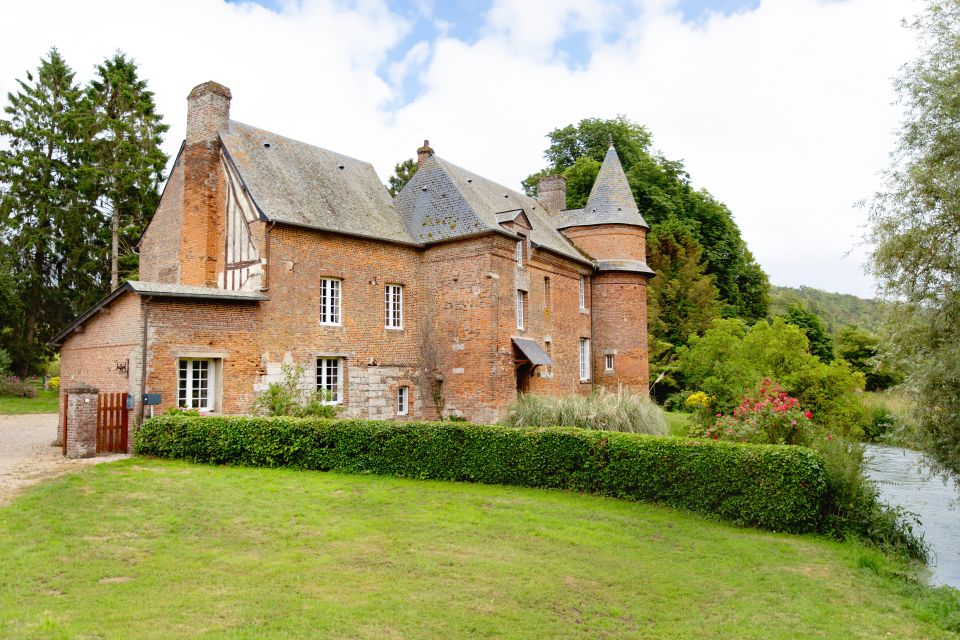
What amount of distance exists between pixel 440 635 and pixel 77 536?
200 inches

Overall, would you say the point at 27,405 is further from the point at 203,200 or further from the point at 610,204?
the point at 610,204

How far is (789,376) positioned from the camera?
65.5ft

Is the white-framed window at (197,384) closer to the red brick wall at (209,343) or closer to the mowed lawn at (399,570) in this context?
the red brick wall at (209,343)

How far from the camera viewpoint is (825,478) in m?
10.6

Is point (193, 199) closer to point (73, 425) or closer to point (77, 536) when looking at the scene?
point (73, 425)

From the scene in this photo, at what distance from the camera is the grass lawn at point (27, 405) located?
25391mm

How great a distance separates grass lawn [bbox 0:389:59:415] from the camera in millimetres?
25391

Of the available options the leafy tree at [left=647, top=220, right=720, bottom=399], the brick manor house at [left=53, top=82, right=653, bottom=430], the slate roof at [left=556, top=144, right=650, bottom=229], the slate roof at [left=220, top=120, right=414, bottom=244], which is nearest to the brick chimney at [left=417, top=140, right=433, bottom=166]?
the brick manor house at [left=53, top=82, right=653, bottom=430]

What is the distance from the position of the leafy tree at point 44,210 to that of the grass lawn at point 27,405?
5396 millimetres

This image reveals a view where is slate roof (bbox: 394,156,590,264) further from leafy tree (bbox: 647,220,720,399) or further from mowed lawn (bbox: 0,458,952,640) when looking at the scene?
mowed lawn (bbox: 0,458,952,640)

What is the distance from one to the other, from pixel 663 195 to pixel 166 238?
2893cm

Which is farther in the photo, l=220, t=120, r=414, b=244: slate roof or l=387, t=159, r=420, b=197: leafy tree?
Answer: l=387, t=159, r=420, b=197: leafy tree

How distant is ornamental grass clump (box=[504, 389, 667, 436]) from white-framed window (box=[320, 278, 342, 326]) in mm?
5931

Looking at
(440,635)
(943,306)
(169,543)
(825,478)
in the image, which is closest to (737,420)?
(825,478)
